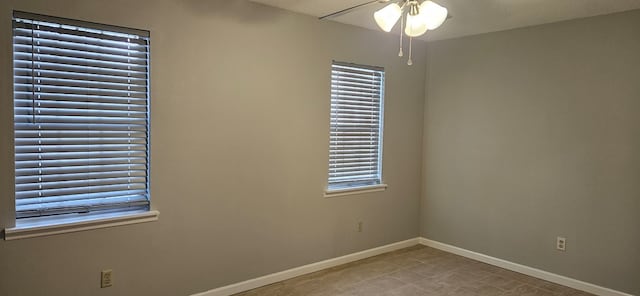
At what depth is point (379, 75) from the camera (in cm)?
449


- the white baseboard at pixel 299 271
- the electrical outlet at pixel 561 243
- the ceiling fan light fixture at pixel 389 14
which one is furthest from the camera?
the electrical outlet at pixel 561 243

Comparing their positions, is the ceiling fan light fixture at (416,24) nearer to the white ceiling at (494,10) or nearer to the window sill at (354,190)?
the white ceiling at (494,10)

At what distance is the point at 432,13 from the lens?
94.0 inches

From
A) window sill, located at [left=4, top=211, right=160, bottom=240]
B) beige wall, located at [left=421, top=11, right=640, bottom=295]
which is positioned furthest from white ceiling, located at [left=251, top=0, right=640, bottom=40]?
window sill, located at [left=4, top=211, right=160, bottom=240]

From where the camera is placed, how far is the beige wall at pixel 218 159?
2.62 metres

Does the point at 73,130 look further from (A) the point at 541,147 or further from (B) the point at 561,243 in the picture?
(B) the point at 561,243

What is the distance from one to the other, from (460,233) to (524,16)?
2316 millimetres

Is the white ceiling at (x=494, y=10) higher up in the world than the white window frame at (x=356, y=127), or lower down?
higher up

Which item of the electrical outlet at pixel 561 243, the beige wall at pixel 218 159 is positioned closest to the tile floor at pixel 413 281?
the beige wall at pixel 218 159

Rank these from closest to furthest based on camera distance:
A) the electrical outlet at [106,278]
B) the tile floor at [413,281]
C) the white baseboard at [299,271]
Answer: the electrical outlet at [106,278] < the white baseboard at [299,271] < the tile floor at [413,281]

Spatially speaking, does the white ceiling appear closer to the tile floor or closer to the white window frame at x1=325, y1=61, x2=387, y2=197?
the white window frame at x1=325, y1=61, x2=387, y2=197

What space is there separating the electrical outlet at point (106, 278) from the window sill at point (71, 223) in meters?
0.31

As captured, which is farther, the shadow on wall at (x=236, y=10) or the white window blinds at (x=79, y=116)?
the shadow on wall at (x=236, y=10)

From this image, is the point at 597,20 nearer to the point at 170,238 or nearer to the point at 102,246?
the point at 170,238
